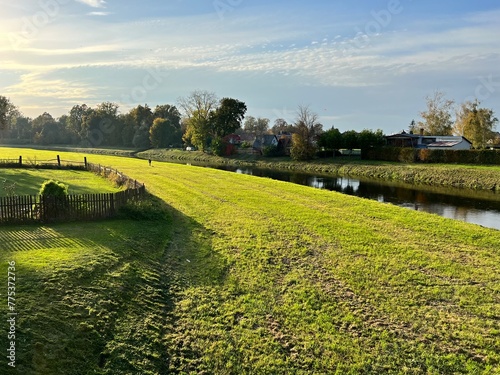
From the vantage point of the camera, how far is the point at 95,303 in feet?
32.3

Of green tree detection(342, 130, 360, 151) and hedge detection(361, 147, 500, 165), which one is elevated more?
green tree detection(342, 130, 360, 151)

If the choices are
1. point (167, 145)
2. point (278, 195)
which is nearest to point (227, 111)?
point (167, 145)

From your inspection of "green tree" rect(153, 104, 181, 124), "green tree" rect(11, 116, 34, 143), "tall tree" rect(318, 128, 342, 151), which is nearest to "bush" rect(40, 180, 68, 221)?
"tall tree" rect(318, 128, 342, 151)

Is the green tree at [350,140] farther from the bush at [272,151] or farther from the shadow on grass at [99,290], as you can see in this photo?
the shadow on grass at [99,290]

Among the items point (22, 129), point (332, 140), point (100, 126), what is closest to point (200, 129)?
point (332, 140)

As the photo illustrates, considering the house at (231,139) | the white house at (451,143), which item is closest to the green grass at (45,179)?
the house at (231,139)

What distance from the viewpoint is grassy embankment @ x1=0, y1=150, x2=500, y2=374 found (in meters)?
8.23

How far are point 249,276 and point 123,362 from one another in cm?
544

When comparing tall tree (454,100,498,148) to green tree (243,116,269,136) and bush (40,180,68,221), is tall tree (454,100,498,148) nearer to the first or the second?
bush (40,180,68,221)

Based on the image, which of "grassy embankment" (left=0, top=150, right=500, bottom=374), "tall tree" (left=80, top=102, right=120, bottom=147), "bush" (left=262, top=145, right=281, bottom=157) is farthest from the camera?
"tall tree" (left=80, top=102, right=120, bottom=147)

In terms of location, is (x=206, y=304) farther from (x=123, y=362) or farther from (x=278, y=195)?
(x=278, y=195)

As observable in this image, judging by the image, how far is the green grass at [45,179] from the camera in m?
26.3

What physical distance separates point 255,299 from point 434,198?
3070 cm

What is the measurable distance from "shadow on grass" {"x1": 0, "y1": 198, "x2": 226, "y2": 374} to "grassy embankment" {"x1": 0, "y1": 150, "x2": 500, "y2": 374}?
4 centimetres
